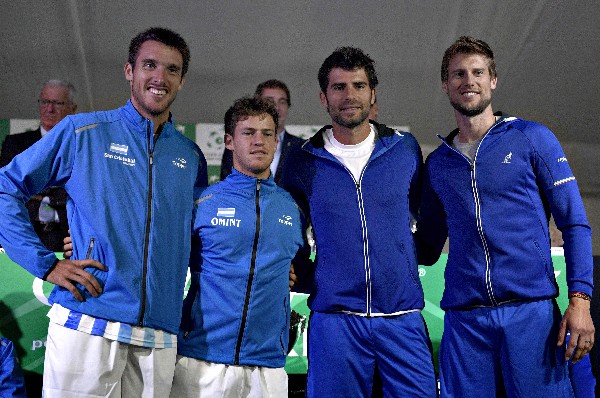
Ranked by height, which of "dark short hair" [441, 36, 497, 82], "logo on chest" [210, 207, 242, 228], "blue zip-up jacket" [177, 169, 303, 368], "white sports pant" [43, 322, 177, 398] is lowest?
"white sports pant" [43, 322, 177, 398]

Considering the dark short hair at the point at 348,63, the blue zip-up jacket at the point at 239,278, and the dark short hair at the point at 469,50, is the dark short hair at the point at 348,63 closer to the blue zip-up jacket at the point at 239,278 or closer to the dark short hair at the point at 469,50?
the dark short hair at the point at 469,50

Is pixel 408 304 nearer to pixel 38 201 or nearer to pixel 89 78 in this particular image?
pixel 38 201

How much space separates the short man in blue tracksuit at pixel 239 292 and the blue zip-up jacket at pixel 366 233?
0.54 ft

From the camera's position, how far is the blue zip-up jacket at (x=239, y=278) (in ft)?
10.3

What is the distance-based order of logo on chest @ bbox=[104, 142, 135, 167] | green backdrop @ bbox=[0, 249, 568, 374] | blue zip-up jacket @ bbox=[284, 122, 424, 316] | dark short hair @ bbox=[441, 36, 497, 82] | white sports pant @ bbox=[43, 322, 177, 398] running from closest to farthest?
white sports pant @ bbox=[43, 322, 177, 398]
logo on chest @ bbox=[104, 142, 135, 167]
blue zip-up jacket @ bbox=[284, 122, 424, 316]
dark short hair @ bbox=[441, 36, 497, 82]
green backdrop @ bbox=[0, 249, 568, 374]

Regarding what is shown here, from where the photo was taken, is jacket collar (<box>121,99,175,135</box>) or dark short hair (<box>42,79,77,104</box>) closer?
jacket collar (<box>121,99,175,135</box>)

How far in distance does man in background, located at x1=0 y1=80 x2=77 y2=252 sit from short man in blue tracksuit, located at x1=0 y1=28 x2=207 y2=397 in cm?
191

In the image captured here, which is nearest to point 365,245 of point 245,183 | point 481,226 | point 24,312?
point 481,226

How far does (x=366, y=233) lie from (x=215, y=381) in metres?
0.90

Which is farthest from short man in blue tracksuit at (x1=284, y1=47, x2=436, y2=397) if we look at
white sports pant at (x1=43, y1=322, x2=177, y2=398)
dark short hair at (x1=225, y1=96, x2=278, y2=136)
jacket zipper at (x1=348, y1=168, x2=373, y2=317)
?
white sports pant at (x1=43, y1=322, x2=177, y2=398)

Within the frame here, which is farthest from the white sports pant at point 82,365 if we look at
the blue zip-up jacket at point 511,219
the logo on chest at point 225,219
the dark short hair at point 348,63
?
the dark short hair at point 348,63

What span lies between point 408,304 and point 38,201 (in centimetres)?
275

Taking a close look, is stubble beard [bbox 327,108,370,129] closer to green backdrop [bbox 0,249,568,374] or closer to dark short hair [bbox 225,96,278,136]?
dark short hair [bbox 225,96,278,136]

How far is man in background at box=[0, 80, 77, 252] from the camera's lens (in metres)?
4.84
